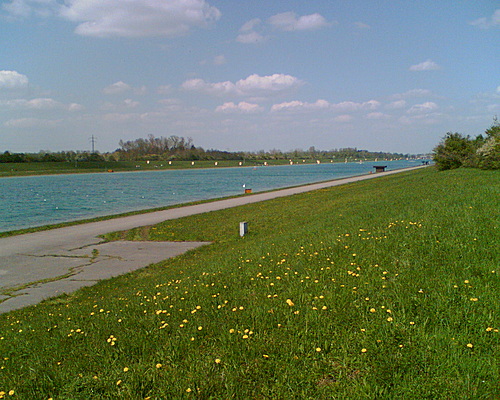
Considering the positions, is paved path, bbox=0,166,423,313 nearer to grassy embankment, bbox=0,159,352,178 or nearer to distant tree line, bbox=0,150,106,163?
grassy embankment, bbox=0,159,352,178

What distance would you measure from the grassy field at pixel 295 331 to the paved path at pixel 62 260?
53.0 inches

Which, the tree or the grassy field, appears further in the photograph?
the tree

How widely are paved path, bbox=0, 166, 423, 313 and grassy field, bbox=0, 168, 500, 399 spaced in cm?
135

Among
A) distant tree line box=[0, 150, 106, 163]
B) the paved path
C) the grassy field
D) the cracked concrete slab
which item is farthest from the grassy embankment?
the grassy field

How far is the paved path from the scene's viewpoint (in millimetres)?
8953

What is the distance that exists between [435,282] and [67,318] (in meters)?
5.56

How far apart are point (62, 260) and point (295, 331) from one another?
31.9ft

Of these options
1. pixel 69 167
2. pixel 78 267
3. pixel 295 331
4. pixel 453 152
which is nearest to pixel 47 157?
pixel 69 167

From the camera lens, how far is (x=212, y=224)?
17453 millimetres

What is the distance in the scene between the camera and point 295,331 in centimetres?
451

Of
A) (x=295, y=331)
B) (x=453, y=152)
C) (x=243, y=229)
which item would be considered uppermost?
(x=453, y=152)

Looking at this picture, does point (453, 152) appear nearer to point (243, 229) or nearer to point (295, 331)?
point (243, 229)

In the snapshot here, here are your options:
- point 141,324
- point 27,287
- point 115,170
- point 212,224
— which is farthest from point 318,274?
point 115,170

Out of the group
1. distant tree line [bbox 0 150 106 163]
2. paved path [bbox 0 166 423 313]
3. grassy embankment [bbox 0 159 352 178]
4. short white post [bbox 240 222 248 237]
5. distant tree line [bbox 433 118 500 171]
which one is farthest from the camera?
distant tree line [bbox 0 150 106 163]
